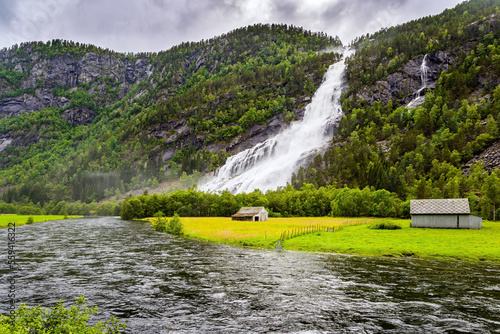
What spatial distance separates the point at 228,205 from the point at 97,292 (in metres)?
99.8

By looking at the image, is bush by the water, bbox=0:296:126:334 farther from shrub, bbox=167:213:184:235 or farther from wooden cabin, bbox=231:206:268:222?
wooden cabin, bbox=231:206:268:222

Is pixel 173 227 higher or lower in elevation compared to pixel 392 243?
lower

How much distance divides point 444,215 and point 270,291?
55173 mm

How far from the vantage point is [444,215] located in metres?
64.6

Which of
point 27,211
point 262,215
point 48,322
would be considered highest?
point 48,322

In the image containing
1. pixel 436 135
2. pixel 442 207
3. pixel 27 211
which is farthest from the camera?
pixel 27 211

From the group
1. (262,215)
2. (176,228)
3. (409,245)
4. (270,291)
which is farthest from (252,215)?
(270,291)

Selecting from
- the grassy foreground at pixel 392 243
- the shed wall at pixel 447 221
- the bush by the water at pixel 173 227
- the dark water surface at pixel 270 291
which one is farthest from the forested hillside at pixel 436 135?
the bush by the water at pixel 173 227

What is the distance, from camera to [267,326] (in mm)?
18094

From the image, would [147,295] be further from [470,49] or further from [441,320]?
[470,49]

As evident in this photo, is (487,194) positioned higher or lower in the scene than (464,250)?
higher

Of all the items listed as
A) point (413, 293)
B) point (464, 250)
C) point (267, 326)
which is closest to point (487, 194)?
point (464, 250)

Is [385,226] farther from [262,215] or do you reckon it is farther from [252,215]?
[262,215]

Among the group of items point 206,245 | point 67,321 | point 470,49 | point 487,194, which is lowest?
point 206,245
